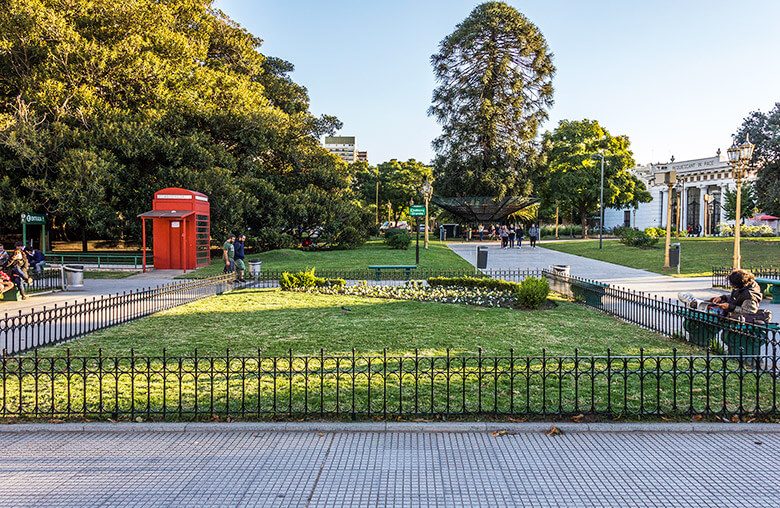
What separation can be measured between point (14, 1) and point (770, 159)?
4220cm

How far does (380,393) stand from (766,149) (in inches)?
1438

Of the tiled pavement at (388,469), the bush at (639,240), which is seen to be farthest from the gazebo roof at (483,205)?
the tiled pavement at (388,469)

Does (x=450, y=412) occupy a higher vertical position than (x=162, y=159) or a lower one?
lower

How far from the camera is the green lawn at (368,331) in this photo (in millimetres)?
9234

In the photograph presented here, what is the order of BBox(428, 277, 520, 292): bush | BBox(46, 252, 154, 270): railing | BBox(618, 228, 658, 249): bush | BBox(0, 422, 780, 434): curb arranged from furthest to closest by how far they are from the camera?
BBox(618, 228, 658, 249): bush
BBox(46, 252, 154, 270): railing
BBox(428, 277, 520, 292): bush
BBox(0, 422, 780, 434): curb

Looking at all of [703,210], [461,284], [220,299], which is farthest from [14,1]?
[703,210]

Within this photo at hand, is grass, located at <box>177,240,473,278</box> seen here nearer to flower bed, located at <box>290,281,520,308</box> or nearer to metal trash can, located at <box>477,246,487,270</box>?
metal trash can, located at <box>477,246,487,270</box>

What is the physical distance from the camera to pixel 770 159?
1328 inches

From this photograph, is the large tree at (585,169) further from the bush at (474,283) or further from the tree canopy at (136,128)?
the bush at (474,283)

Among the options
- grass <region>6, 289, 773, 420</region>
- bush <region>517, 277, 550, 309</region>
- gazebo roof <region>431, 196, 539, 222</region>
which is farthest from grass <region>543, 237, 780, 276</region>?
grass <region>6, 289, 773, 420</region>

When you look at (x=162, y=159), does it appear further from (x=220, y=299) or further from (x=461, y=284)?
(x=461, y=284)

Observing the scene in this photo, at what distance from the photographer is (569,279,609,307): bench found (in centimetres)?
1429

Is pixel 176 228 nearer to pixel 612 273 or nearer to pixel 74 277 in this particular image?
pixel 74 277

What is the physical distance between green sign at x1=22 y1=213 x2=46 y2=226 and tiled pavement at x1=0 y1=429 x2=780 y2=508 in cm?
2431
